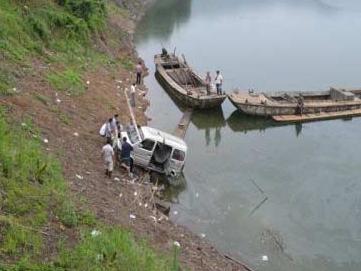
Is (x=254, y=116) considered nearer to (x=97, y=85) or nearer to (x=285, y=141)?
Result: (x=285, y=141)

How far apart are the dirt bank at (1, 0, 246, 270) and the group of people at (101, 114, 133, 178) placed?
0.88 ft

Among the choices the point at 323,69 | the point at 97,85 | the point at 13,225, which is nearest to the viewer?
the point at 13,225

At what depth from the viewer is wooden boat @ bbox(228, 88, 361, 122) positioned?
26.2 m

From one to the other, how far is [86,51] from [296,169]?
11550 millimetres

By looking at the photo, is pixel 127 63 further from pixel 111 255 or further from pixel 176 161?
pixel 111 255

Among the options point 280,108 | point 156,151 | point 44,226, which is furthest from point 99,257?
point 280,108

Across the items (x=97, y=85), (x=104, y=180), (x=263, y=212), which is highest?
(x=97, y=85)

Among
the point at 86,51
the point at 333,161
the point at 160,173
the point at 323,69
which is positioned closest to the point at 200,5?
the point at 323,69

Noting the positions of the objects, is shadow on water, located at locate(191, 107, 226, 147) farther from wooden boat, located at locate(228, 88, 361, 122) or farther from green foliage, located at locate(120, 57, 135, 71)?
green foliage, located at locate(120, 57, 135, 71)

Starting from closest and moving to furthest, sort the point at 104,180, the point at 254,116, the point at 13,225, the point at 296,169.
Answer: the point at 13,225 < the point at 104,180 < the point at 296,169 < the point at 254,116

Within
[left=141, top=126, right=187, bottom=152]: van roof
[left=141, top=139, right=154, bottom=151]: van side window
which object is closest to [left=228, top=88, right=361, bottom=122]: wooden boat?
[left=141, top=126, right=187, bottom=152]: van roof

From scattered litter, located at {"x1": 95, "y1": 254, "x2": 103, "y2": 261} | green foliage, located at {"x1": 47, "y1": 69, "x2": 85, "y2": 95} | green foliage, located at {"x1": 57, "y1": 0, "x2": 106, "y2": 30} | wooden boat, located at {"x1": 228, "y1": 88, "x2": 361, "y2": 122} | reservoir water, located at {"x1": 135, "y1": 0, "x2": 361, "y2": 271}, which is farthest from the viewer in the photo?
green foliage, located at {"x1": 57, "y1": 0, "x2": 106, "y2": 30}

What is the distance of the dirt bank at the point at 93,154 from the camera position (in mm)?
12891

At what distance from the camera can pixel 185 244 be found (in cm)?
1343
